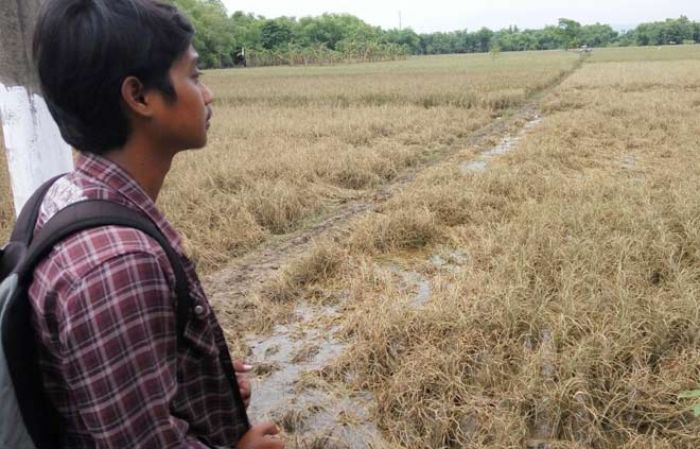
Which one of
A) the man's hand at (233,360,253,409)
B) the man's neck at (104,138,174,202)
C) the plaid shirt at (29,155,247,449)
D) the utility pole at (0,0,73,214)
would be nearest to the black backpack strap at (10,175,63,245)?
the plaid shirt at (29,155,247,449)

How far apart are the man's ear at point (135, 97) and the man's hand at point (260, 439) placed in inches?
23.1

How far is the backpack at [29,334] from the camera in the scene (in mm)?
692

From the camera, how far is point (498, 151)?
8.87 m

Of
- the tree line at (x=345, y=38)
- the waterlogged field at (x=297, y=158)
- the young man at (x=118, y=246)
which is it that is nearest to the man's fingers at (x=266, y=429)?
the young man at (x=118, y=246)

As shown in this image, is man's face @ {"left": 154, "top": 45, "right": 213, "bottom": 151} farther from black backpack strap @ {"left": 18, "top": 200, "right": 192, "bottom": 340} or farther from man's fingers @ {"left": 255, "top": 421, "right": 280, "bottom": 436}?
man's fingers @ {"left": 255, "top": 421, "right": 280, "bottom": 436}

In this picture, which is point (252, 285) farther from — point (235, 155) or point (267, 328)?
point (235, 155)

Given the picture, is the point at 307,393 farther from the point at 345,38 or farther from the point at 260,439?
the point at 345,38

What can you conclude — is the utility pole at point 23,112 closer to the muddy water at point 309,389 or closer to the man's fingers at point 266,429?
the man's fingers at point 266,429

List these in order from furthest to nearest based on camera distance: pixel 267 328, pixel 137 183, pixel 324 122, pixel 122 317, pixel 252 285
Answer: pixel 324 122 → pixel 252 285 → pixel 267 328 → pixel 137 183 → pixel 122 317

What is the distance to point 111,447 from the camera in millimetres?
730

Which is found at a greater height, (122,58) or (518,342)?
(122,58)

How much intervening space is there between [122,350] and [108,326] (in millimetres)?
37

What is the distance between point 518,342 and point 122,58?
8.11 ft

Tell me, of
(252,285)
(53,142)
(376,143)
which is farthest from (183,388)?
(376,143)
